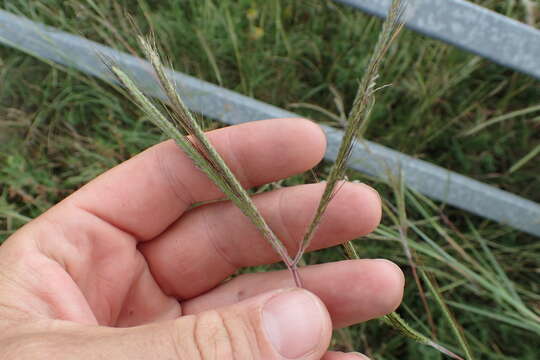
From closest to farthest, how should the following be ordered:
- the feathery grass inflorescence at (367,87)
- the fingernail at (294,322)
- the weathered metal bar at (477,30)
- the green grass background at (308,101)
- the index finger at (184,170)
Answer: the feathery grass inflorescence at (367,87)
the fingernail at (294,322)
the index finger at (184,170)
the weathered metal bar at (477,30)
the green grass background at (308,101)

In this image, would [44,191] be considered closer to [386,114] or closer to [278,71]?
[278,71]

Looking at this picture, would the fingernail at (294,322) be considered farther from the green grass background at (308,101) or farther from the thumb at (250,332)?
the green grass background at (308,101)

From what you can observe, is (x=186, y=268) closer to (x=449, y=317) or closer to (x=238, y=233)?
(x=238, y=233)

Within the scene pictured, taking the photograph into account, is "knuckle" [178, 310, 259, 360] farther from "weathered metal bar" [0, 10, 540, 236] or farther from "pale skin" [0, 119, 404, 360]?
"weathered metal bar" [0, 10, 540, 236]

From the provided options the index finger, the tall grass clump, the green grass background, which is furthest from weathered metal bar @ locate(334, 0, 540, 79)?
the tall grass clump

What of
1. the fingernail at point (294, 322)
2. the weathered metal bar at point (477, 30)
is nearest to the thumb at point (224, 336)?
the fingernail at point (294, 322)

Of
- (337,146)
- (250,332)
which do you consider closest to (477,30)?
(337,146)
